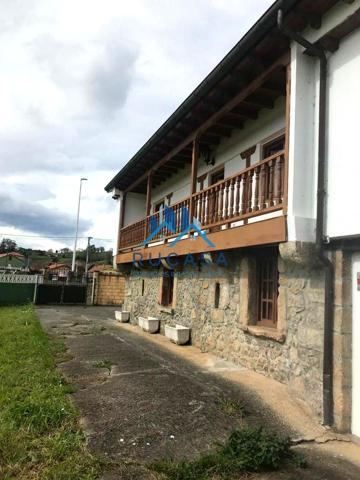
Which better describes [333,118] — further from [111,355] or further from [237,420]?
[111,355]

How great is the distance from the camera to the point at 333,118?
15.9ft

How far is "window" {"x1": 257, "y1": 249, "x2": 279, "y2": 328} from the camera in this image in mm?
6496

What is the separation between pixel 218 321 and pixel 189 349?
1.18 metres

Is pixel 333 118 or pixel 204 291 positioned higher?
pixel 333 118

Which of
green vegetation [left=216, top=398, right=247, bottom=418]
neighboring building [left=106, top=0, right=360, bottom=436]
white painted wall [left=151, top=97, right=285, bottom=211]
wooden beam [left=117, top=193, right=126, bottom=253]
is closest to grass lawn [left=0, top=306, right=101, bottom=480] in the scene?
green vegetation [left=216, top=398, right=247, bottom=418]

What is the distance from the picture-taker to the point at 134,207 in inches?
561

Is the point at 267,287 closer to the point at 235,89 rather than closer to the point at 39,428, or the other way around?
the point at 235,89

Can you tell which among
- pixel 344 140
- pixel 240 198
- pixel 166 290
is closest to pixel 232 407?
pixel 344 140

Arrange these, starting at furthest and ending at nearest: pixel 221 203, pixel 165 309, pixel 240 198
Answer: pixel 165 309 → pixel 240 198 → pixel 221 203

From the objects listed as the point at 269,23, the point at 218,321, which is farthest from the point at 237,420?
the point at 269,23

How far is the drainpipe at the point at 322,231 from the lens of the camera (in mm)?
4438

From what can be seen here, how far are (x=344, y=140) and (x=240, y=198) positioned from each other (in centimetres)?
262

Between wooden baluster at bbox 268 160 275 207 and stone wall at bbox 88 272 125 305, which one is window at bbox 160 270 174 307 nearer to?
wooden baluster at bbox 268 160 275 207

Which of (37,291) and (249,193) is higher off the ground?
(249,193)
